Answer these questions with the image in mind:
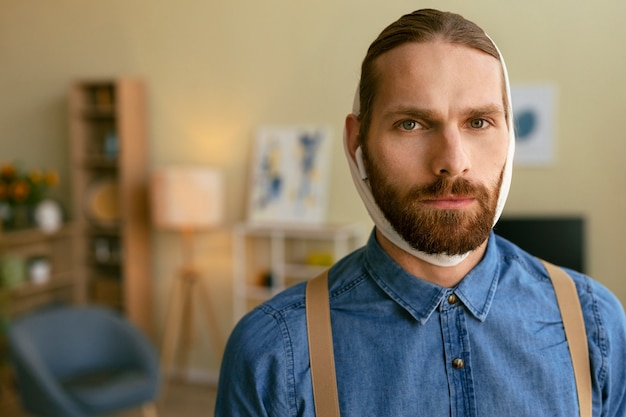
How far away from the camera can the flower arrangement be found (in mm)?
5035

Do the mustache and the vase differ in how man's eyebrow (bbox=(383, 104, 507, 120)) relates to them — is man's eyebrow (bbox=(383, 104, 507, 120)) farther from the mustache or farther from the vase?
the vase

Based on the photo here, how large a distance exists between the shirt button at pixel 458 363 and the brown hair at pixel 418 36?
1.09 feet

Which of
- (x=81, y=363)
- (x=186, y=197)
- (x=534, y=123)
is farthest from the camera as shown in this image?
(x=186, y=197)

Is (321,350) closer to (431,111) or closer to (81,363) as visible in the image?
(431,111)

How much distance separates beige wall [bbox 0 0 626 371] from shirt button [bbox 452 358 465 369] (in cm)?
261

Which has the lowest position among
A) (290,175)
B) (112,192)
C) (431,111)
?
(112,192)

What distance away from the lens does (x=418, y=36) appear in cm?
94

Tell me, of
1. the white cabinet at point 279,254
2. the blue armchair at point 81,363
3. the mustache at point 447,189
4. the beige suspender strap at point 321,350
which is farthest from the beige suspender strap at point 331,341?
the white cabinet at point 279,254

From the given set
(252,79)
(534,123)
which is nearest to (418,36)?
(534,123)

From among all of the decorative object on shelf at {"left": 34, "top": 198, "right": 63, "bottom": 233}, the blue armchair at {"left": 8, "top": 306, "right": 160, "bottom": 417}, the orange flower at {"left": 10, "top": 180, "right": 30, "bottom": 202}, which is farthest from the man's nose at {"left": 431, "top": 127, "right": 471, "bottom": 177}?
the decorative object on shelf at {"left": 34, "top": 198, "right": 63, "bottom": 233}

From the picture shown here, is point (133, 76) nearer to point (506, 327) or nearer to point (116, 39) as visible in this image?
point (116, 39)

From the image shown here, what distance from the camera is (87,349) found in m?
3.96

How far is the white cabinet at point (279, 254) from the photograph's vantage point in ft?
15.3

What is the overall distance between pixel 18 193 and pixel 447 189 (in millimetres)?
4684
